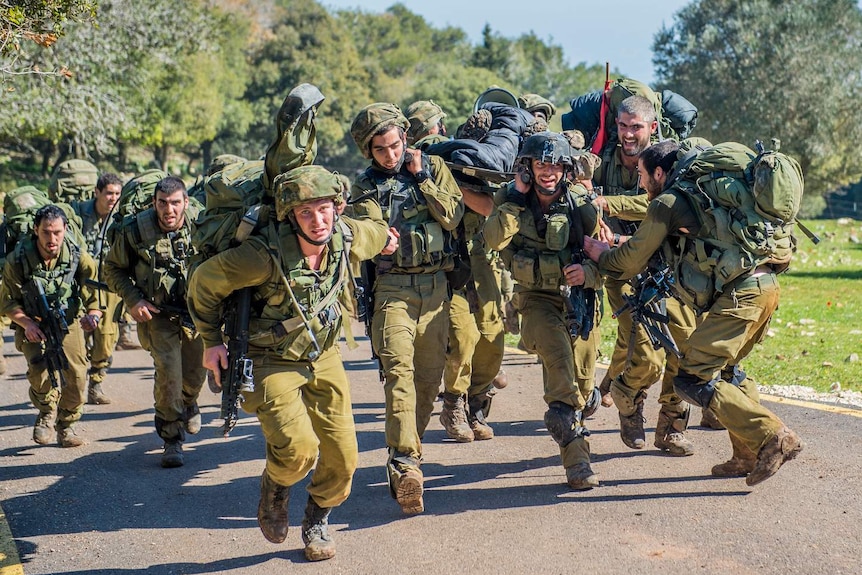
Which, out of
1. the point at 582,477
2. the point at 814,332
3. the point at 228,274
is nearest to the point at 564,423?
the point at 582,477

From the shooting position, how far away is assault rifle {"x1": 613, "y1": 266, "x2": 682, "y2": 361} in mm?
6750

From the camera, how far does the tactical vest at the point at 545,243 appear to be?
264 inches

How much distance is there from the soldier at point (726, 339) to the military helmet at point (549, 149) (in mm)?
655

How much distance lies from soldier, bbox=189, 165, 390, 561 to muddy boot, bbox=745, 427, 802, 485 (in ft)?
7.65

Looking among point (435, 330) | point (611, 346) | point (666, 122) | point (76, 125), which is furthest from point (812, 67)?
point (435, 330)

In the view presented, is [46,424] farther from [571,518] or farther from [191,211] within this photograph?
[571,518]

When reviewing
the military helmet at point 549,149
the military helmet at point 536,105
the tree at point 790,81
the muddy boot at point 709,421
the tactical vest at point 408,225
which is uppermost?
the tree at point 790,81

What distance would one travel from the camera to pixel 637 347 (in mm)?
7320

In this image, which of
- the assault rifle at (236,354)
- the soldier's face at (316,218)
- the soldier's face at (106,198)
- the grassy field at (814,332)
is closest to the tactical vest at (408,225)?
the soldier's face at (316,218)

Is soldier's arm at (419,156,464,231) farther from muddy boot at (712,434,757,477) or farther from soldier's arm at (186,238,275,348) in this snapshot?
muddy boot at (712,434,757,477)

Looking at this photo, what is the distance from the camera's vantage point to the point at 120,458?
8211 mm

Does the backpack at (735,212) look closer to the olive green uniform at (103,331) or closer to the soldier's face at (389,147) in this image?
the soldier's face at (389,147)

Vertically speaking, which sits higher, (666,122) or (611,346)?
(666,122)

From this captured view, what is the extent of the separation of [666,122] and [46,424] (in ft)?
19.0
